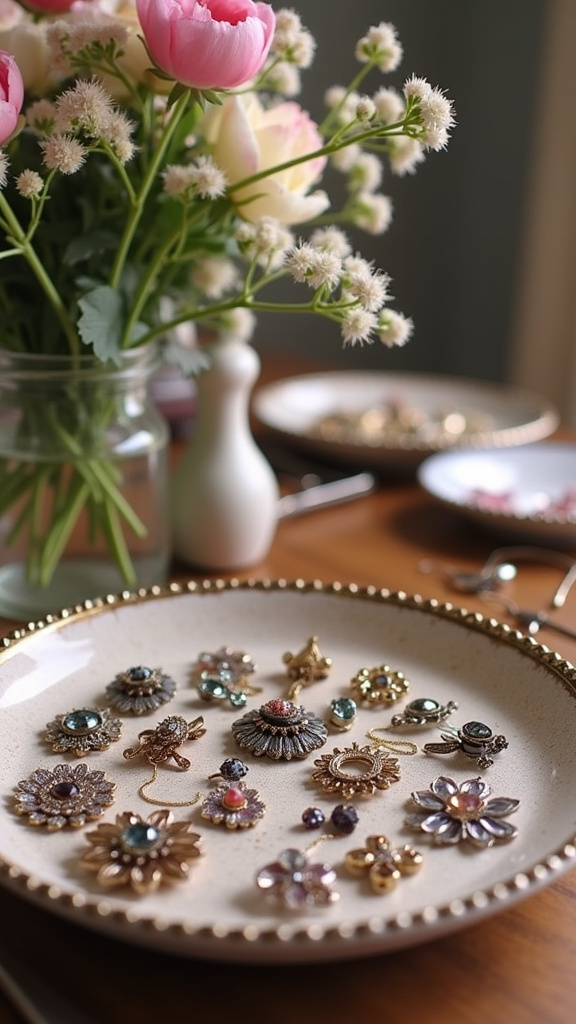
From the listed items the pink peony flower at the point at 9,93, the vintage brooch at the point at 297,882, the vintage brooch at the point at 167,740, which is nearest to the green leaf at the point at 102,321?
the pink peony flower at the point at 9,93

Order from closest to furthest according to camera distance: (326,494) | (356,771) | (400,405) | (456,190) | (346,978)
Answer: (346,978)
(356,771)
(326,494)
(400,405)
(456,190)

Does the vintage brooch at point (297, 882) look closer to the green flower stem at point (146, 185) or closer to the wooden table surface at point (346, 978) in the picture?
the wooden table surface at point (346, 978)

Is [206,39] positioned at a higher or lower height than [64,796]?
higher

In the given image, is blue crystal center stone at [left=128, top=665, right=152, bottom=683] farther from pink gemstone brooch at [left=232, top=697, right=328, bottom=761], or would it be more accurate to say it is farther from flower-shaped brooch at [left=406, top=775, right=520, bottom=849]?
flower-shaped brooch at [left=406, top=775, right=520, bottom=849]

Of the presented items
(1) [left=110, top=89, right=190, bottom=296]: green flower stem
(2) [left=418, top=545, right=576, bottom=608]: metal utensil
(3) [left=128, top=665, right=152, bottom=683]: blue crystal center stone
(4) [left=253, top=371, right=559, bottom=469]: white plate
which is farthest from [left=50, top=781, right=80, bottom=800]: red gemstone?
(4) [left=253, top=371, right=559, bottom=469]: white plate

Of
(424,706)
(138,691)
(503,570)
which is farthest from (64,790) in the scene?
(503,570)

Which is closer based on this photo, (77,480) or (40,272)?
(40,272)

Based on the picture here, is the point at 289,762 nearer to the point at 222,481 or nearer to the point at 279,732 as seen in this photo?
the point at 279,732
